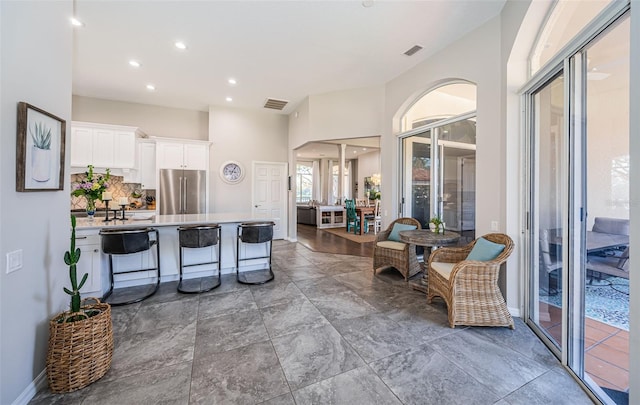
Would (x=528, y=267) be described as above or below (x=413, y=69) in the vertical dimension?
below

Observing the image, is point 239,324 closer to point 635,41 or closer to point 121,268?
point 121,268

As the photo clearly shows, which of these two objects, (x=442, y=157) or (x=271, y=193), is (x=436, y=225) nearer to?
(x=442, y=157)

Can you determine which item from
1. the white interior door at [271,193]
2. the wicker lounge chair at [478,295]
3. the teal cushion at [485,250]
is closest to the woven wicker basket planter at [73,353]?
the wicker lounge chair at [478,295]

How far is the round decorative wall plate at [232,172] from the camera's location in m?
6.52

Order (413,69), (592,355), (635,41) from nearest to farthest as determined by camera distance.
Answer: (635,41) < (592,355) < (413,69)

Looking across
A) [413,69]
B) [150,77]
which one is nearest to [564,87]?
[413,69]

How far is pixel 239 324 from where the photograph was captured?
8.77 feet

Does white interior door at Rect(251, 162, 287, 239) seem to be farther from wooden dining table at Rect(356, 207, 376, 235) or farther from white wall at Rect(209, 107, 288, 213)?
wooden dining table at Rect(356, 207, 376, 235)

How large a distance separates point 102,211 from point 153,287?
10.1 ft

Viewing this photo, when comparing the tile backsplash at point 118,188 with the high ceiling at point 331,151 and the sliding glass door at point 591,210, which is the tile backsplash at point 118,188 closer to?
the high ceiling at point 331,151

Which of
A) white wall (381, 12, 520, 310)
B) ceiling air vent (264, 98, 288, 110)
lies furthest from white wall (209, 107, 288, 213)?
white wall (381, 12, 520, 310)

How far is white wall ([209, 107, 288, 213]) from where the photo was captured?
6453 millimetres

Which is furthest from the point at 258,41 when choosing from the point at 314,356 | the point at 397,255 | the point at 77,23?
the point at 314,356

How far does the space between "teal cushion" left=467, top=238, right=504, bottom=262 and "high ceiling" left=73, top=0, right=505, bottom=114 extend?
267 cm
